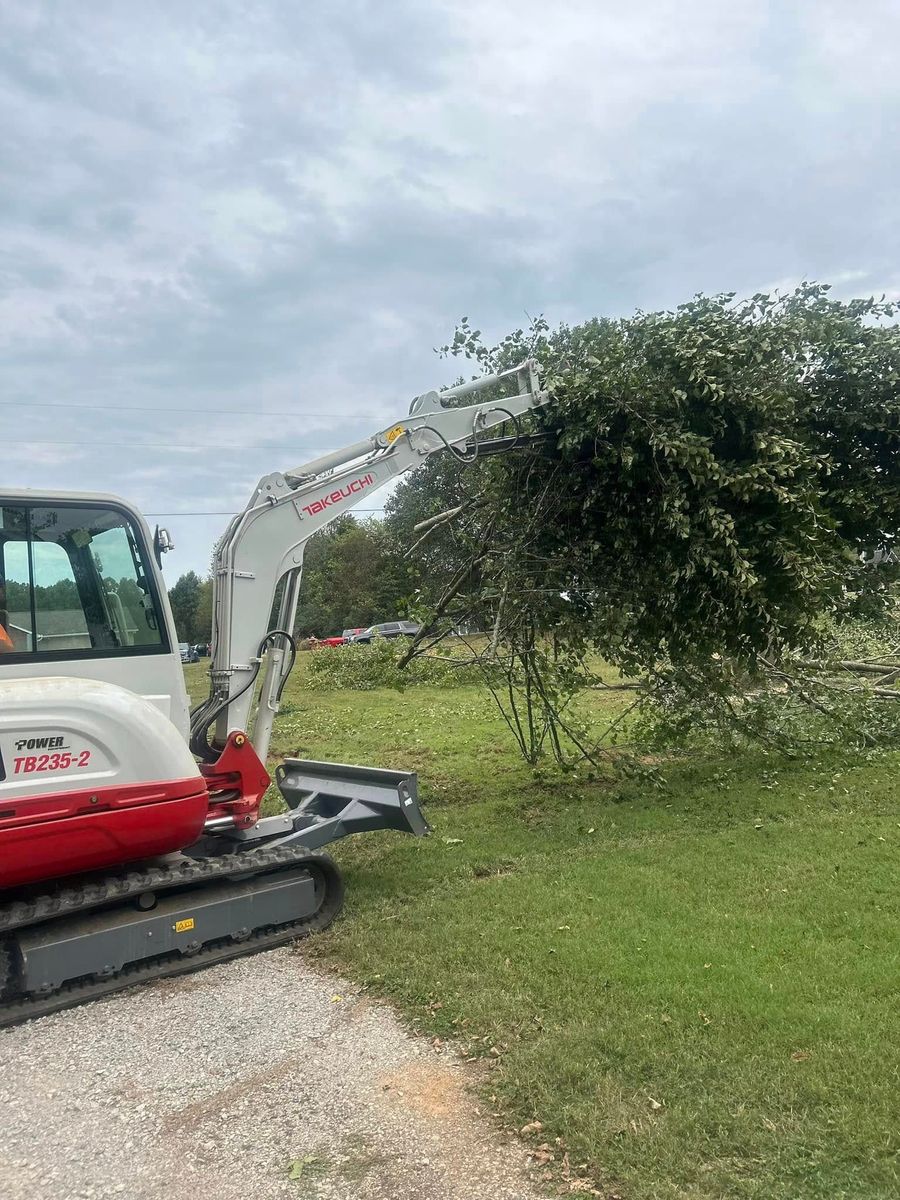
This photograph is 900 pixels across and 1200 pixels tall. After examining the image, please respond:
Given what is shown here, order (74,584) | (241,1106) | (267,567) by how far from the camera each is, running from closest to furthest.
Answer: (241,1106)
(74,584)
(267,567)

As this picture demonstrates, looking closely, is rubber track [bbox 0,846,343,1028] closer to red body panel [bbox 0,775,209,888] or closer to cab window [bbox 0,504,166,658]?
red body panel [bbox 0,775,209,888]

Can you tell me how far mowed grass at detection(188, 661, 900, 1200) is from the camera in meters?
3.41

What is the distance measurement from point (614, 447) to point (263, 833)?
4397 mm

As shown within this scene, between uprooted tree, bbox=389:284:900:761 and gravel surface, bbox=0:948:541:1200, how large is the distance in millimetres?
4576

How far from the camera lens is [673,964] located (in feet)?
16.1

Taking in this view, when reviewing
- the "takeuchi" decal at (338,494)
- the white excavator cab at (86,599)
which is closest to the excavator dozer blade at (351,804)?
the white excavator cab at (86,599)

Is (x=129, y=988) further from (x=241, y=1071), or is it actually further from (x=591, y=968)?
(x=591, y=968)

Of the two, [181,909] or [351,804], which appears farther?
[351,804]

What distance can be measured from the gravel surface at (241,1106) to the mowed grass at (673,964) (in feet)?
0.92

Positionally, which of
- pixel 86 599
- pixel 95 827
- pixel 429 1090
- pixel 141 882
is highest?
pixel 86 599

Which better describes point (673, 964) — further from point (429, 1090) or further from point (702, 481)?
point (702, 481)

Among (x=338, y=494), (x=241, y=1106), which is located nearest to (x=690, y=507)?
(x=338, y=494)

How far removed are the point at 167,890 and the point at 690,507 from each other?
5160 mm

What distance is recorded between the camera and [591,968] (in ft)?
16.2
